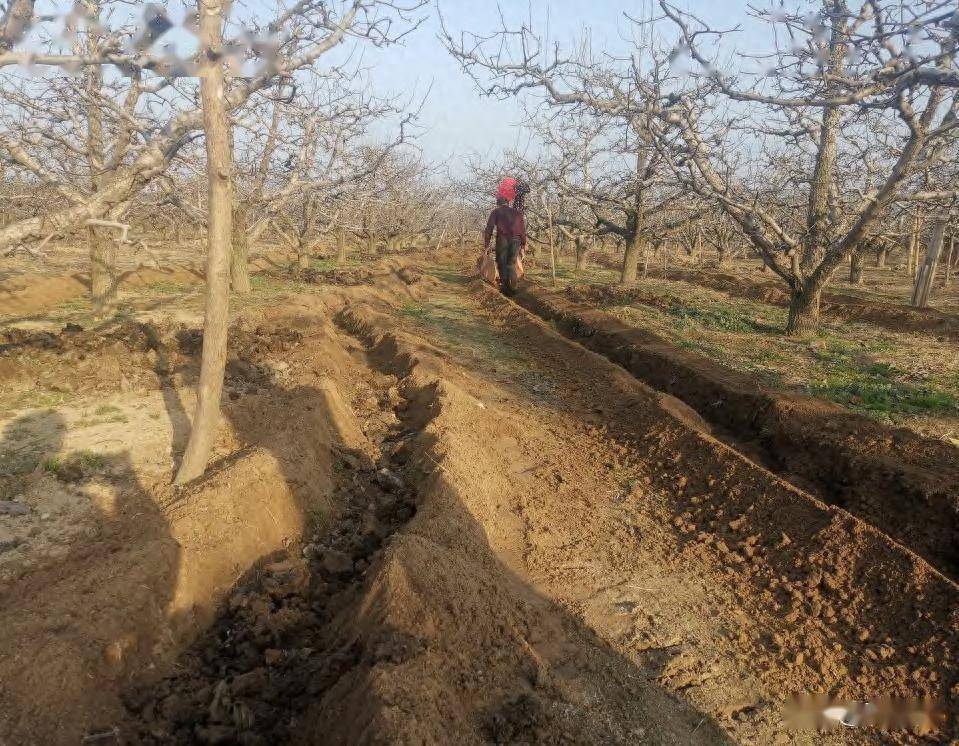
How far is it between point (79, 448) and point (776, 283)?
2105 cm

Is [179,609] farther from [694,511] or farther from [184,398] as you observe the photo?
[694,511]

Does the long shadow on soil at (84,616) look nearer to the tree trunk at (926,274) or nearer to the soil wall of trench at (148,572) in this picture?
the soil wall of trench at (148,572)

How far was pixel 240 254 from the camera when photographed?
43.0 ft

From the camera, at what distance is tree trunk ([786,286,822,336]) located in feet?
31.8

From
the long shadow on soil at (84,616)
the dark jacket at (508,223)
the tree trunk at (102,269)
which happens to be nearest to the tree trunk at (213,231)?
the long shadow on soil at (84,616)

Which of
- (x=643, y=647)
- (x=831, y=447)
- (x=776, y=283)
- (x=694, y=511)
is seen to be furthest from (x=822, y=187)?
(x=776, y=283)

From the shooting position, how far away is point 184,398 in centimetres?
621

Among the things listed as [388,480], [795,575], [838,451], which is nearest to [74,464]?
[388,480]

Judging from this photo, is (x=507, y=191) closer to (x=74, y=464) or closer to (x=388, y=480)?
(x=388, y=480)

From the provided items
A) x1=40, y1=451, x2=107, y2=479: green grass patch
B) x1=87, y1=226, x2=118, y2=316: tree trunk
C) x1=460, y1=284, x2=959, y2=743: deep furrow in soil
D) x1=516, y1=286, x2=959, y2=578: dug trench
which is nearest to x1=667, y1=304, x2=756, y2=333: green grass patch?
x1=516, y1=286, x2=959, y2=578: dug trench

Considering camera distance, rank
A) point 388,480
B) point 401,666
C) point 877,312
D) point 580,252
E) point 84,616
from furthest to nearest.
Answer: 1. point 580,252
2. point 877,312
3. point 388,480
4. point 84,616
5. point 401,666

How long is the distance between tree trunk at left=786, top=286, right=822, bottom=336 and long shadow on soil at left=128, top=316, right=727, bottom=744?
7.99 metres

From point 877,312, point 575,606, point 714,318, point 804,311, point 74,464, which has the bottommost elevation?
point 575,606

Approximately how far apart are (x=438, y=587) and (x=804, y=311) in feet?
28.9
